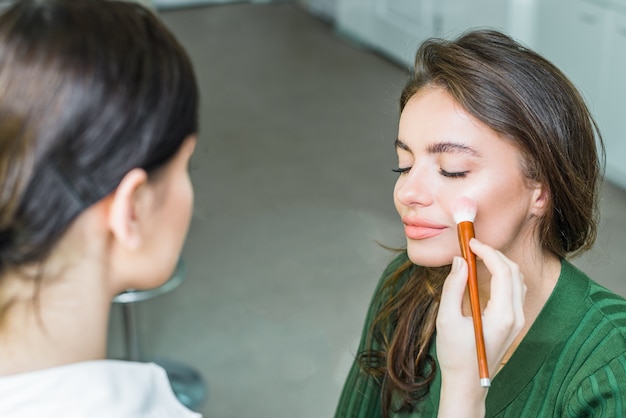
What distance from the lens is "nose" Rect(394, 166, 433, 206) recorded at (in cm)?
127

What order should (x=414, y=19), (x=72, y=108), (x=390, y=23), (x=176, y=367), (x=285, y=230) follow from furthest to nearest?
(x=390, y=23) → (x=414, y=19) → (x=285, y=230) → (x=176, y=367) → (x=72, y=108)

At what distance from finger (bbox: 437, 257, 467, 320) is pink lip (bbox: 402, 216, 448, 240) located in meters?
0.13

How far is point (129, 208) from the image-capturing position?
794 millimetres

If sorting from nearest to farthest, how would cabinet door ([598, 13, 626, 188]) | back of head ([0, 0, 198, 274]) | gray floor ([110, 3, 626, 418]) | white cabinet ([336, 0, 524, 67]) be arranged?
back of head ([0, 0, 198, 274]) < gray floor ([110, 3, 626, 418]) < cabinet door ([598, 13, 626, 188]) < white cabinet ([336, 0, 524, 67])

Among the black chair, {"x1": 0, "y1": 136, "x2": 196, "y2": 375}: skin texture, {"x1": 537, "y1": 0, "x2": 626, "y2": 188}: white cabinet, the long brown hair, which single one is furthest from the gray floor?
{"x1": 0, "y1": 136, "x2": 196, "y2": 375}: skin texture

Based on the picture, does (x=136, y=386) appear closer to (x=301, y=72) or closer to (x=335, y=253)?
(x=335, y=253)

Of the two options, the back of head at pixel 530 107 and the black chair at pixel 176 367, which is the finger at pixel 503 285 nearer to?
the back of head at pixel 530 107

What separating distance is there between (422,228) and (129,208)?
23.0 inches

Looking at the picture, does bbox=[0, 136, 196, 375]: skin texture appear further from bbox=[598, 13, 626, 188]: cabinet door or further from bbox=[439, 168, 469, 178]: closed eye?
bbox=[598, 13, 626, 188]: cabinet door

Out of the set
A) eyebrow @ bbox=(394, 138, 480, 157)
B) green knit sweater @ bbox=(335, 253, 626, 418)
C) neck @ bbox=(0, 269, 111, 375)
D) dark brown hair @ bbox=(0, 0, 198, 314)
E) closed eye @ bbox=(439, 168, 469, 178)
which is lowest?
green knit sweater @ bbox=(335, 253, 626, 418)

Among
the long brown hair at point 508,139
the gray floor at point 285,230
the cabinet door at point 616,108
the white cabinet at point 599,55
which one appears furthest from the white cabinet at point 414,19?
the long brown hair at point 508,139

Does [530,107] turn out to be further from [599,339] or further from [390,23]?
[390,23]

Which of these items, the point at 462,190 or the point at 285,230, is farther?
the point at 285,230

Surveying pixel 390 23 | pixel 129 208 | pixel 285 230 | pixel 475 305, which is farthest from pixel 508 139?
pixel 390 23
